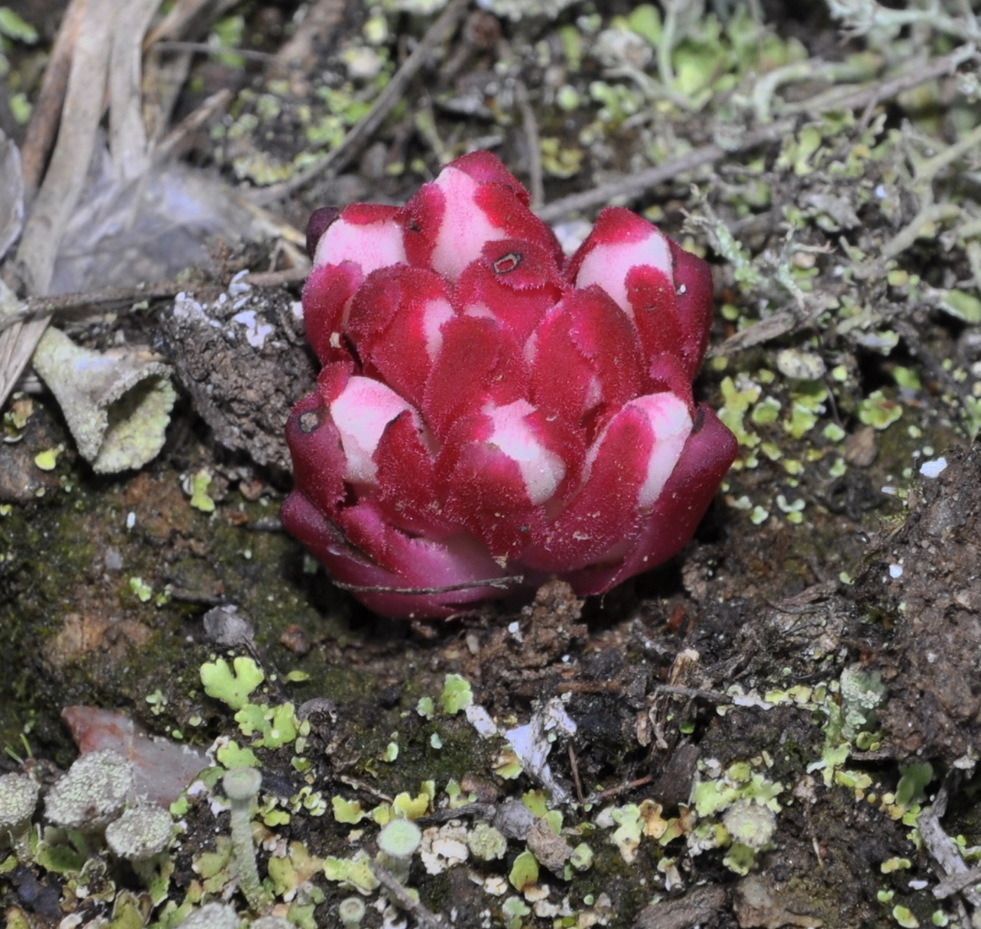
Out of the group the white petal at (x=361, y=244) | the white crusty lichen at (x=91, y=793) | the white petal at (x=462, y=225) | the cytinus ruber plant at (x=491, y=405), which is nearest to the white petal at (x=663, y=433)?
the cytinus ruber plant at (x=491, y=405)

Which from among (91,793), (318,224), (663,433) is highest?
(318,224)

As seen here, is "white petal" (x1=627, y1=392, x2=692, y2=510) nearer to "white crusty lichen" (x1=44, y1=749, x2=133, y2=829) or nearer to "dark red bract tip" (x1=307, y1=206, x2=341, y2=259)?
"dark red bract tip" (x1=307, y1=206, x2=341, y2=259)

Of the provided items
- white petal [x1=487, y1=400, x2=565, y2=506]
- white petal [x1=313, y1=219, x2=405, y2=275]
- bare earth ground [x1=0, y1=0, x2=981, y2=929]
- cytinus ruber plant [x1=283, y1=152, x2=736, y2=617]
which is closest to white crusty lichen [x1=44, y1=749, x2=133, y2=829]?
bare earth ground [x1=0, y1=0, x2=981, y2=929]

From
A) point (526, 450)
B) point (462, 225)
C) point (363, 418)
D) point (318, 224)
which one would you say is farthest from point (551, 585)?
point (318, 224)

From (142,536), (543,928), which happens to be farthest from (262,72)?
(543,928)

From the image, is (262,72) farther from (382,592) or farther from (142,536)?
(382,592)

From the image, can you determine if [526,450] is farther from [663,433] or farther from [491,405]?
[663,433]
